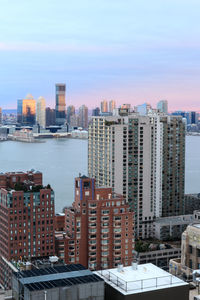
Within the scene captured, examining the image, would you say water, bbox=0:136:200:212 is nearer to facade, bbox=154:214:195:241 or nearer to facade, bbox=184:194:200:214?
facade, bbox=154:214:195:241

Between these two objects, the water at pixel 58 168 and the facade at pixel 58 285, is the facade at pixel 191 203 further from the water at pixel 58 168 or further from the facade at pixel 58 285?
the facade at pixel 58 285

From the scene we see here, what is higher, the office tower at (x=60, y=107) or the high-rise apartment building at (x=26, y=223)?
the office tower at (x=60, y=107)

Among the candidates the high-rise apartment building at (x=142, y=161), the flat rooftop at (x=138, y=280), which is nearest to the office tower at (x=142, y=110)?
the high-rise apartment building at (x=142, y=161)

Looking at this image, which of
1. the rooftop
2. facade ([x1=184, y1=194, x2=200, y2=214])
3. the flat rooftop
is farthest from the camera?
facade ([x1=184, y1=194, x2=200, y2=214])

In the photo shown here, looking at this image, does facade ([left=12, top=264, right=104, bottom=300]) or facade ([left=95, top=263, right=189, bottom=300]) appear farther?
facade ([left=95, top=263, right=189, bottom=300])

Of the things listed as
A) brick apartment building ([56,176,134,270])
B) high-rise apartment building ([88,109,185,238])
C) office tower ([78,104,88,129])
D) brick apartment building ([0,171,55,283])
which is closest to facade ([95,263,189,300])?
brick apartment building ([0,171,55,283])

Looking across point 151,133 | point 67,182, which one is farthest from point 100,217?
point 67,182

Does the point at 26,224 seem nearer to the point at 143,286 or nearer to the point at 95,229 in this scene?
the point at 95,229
